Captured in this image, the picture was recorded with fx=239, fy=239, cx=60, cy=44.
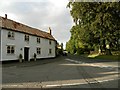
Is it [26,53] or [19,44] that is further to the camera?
[26,53]

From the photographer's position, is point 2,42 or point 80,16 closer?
point 2,42

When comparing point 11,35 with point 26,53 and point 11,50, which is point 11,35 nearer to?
point 11,50

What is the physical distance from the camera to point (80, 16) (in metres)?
43.5

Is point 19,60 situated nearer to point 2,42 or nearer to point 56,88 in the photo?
point 2,42

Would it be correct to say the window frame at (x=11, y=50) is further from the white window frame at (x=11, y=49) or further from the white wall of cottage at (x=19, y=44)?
the white wall of cottage at (x=19, y=44)

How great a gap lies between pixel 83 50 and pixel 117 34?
48.1 m

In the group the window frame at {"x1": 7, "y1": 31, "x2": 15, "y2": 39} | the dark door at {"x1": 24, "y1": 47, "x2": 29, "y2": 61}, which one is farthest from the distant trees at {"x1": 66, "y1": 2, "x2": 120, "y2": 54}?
the window frame at {"x1": 7, "y1": 31, "x2": 15, "y2": 39}

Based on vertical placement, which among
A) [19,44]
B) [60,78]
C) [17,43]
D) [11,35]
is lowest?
[60,78]

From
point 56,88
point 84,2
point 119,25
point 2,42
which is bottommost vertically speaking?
point 56,88

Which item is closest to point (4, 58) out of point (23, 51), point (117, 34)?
point (23, 51)

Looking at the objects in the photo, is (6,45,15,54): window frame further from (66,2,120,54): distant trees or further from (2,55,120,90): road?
(66,2,120,54): distant trees

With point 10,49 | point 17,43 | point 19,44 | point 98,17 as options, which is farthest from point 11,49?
point 98,17

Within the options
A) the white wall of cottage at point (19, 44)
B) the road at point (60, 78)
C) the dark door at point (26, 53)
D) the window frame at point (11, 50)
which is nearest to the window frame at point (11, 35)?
the white wall of cottage at point (19, 44)

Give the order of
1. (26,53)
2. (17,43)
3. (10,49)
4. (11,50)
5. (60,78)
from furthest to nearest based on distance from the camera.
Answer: (26,53)
(17,43)
(11,50)
(10,49)
(60,78)
